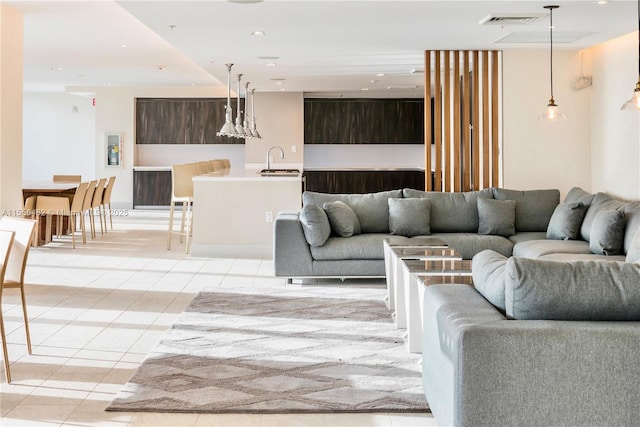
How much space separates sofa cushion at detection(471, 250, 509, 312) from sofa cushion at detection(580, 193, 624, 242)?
3594 mm

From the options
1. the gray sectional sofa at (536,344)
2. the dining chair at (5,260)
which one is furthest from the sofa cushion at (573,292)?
the dining chair at (5,260)

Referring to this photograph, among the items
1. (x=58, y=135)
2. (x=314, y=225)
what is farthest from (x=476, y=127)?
(x=58, y=135)

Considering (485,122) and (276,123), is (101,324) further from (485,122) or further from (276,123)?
(276,123)

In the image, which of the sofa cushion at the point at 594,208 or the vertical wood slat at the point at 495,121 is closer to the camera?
the sofa cushion at the point at 594,208

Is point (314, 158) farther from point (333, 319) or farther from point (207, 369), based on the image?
point (207, 369)

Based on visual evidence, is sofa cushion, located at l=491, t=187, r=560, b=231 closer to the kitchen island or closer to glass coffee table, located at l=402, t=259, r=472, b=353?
the kitchen island

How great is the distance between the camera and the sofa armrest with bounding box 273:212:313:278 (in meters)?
7.16

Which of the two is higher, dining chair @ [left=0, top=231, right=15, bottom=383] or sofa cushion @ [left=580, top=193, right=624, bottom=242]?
sofa cushion @ [left=580, top=193, right=624, bottom=242]

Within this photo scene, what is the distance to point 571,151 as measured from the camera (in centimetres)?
845

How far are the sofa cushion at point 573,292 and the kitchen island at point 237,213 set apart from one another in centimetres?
644

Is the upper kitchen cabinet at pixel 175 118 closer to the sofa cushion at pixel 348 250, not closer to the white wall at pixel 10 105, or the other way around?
the white wall at pixel 10 105

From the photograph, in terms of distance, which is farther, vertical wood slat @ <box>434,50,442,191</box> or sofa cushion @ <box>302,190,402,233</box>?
vertical wood slat @ <box>434,50,442,191</box>

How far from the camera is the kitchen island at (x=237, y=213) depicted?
9.19 m

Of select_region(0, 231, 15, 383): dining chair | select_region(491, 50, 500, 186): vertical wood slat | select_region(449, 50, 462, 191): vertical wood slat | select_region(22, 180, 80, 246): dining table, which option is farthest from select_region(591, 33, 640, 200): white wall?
select_region(22, 180, 80, 246): dining table
